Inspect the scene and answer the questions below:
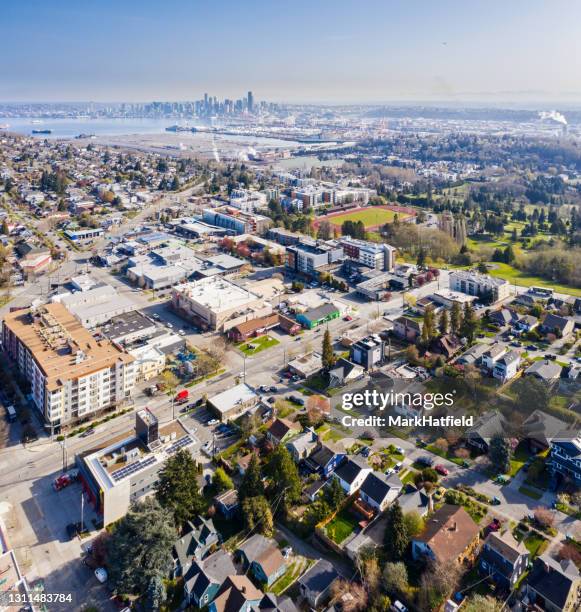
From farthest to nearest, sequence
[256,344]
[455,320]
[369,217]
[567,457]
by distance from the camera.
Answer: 1. [369,217]
2. [256,344]
3. [455,320]
4. [567,457]

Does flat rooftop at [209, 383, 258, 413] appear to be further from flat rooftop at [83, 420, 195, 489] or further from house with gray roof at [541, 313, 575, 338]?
house with gray roof at [541, 313, 575, 338]

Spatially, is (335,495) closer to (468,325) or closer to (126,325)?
(468,325)

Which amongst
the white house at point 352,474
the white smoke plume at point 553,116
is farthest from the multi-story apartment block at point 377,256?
the white smoke plume at point 553,116

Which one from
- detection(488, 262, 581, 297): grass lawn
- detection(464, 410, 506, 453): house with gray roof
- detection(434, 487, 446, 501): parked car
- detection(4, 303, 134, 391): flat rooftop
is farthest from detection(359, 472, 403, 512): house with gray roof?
detection(488, 262, 581, 297): grass lawn

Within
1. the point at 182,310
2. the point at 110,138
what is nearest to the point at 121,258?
the point at 182,310

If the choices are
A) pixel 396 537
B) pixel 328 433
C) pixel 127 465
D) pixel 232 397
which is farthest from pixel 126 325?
pixel 396 537
